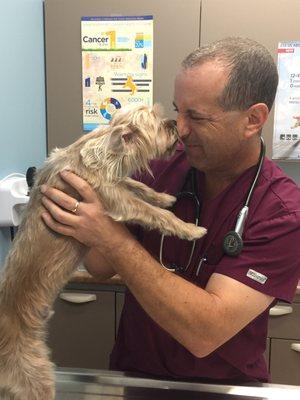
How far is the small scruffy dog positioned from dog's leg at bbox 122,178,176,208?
0.05m

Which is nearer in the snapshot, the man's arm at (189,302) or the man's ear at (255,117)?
the man's arm at (189,302)

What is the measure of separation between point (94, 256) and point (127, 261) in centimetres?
31

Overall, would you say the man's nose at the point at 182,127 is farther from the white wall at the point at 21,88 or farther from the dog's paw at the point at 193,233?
the white wall at the point at 21,88

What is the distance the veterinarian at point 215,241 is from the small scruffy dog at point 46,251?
0.05m

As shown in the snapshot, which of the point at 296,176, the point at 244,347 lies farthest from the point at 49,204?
the point at 296,176

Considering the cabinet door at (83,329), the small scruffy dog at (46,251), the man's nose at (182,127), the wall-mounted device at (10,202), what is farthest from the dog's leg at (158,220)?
the cabinet door at (83,329)

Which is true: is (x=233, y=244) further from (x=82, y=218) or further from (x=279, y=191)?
(x=82, y=218)

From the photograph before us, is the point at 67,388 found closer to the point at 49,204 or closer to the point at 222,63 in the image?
the point at 49,204

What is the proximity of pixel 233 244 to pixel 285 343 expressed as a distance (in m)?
1.08

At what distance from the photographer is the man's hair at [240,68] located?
107 cm

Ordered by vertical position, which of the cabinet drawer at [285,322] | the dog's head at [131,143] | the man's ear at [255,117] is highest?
the man's ear at [255,117]

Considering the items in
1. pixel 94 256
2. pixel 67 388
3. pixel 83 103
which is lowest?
→ pixel 67 388

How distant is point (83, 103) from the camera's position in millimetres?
2129

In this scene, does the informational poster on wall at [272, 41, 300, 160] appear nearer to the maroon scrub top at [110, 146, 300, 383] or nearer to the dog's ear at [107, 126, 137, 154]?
the maroon scrub top at [110, 146, 300, 383]
